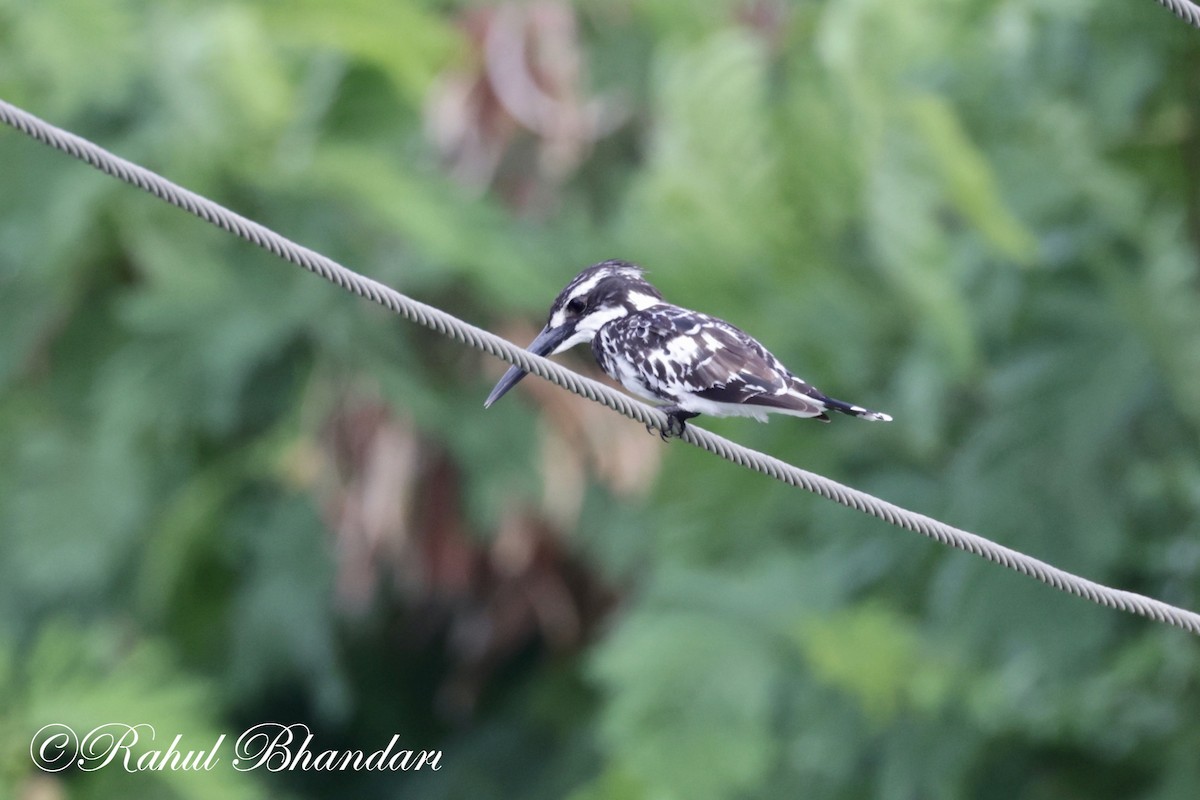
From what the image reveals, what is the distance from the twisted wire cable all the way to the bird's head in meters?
0.74

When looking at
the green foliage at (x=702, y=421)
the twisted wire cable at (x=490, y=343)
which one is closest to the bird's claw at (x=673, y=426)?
the twisted wire cable at (x=490, y=343)

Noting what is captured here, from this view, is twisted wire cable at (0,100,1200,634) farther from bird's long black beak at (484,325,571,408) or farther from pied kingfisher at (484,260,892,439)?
bird's long black beak at (484,325,571,408)

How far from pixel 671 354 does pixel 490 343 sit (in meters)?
0.84

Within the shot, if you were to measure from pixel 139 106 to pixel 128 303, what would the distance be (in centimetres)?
112

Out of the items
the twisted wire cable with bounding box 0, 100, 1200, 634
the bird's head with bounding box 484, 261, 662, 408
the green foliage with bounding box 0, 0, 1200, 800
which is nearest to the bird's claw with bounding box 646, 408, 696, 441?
the twisted wire cable with bounding box 0, 100, 1200, 634

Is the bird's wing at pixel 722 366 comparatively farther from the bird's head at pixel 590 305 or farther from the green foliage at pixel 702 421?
the green foliage at pixel 702 421

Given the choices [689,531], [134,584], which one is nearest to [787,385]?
[689,531]

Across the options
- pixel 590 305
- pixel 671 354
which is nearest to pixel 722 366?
pixel 671 354

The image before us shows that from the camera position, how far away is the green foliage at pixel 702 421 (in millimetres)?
6590

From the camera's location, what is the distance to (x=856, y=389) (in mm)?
7098

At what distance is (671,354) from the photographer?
14.0 feet

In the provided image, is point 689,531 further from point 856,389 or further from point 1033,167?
point 1033,167

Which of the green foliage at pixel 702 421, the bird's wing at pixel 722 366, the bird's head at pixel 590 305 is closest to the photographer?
the bird's wing at pixel 722 366

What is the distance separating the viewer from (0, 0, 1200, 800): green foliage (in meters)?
6.59
